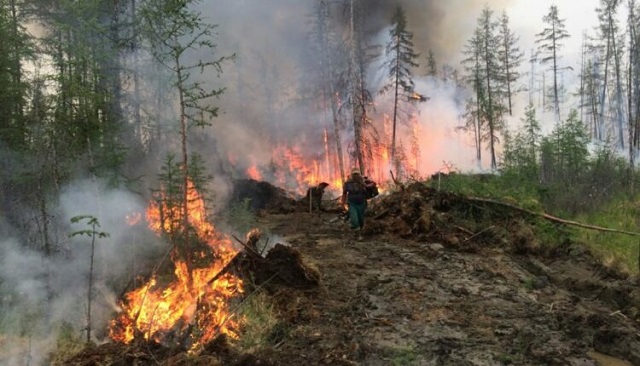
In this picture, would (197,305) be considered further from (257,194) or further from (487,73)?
(487,73)

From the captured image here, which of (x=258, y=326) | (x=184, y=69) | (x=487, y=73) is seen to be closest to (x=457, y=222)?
(x=258, y=326)

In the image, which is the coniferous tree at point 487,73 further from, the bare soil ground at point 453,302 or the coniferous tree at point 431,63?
the bare soil ground at point 453,302

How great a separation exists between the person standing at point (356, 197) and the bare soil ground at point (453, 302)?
2.58 ft

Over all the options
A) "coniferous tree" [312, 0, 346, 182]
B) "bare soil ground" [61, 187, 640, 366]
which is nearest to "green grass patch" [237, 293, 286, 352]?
"bare soil ground" [61, 187, 640, 366]

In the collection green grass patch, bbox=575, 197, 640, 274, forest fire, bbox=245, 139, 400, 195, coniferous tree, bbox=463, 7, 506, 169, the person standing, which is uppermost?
coniferous tree, bbox=463, 7, 506, 169

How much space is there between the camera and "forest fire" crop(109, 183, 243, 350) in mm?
6387

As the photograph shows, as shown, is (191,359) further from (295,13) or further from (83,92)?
(295,13)

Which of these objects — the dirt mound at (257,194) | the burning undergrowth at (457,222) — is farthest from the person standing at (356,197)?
the dirt mound at (257,194)

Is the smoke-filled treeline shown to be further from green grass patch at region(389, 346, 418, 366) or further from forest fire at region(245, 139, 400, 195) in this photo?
green grass patch at region(389, 346, 418, 366)

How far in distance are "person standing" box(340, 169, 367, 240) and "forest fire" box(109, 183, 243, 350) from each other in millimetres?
4234

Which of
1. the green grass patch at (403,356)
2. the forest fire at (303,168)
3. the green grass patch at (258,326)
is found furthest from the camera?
the forest fire at (303,168)

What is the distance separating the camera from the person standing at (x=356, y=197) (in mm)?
12102

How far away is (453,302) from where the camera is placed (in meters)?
7.32

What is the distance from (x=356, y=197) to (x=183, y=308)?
636 centimetres
